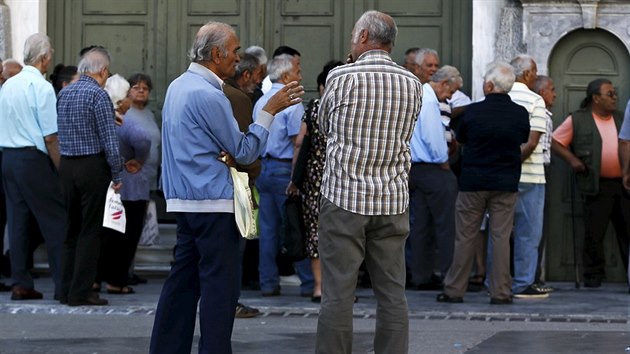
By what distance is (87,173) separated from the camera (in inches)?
454

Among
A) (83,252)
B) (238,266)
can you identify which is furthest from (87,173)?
(238,266)

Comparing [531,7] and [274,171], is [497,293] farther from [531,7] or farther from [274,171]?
[531,7]

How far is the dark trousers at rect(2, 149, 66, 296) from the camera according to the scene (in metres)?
12.1

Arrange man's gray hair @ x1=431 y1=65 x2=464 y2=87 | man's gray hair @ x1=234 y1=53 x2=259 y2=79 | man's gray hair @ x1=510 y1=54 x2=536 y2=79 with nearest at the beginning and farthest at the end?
man's gray hair @ x1=234 y1=53 x2=259 y2=79
man's gray hair @ x1=510 y1=54 x2=536 y2=79
man's gray hair @ x1=431 y1=65 x2=464 y2=87

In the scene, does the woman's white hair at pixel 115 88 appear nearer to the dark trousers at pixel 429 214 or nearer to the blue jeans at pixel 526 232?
the dark trousers at pixel 429 214

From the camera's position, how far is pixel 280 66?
481 inches

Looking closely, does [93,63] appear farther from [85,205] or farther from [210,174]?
[210,174]

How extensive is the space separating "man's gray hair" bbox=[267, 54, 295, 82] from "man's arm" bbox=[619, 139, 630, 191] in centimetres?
324

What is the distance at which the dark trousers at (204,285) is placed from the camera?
25.4ft

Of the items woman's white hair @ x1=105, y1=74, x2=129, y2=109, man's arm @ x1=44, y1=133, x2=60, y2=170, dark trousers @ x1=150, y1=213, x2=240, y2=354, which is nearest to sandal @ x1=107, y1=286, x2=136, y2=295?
man's arm @ x1=44, y1=133, x2=60, y2=170

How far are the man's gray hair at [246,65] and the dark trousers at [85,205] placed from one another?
1270 millimetres

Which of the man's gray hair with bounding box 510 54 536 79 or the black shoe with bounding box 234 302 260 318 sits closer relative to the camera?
the black shoe with bounding box 234 302 260 318

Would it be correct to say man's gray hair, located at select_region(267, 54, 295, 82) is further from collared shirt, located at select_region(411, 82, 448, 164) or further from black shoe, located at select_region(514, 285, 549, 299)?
black shoe, located at select_region(514, 285, 549, 299)

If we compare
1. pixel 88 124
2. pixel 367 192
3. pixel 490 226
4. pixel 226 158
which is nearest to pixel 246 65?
pixel 88 124
